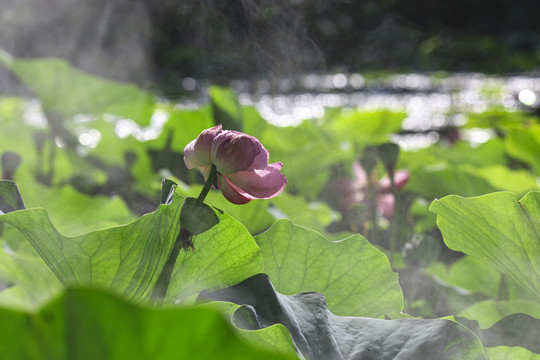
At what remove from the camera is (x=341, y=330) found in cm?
24

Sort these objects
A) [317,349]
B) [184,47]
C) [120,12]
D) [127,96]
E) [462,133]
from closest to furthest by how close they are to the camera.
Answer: [317,349] → [127,96] → [462,133] → [120,12] → [184,47]

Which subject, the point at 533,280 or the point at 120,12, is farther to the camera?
the point at 120,12

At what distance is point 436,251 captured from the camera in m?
0.38

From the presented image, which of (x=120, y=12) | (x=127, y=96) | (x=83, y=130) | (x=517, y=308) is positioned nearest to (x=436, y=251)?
(x=517, y=308)

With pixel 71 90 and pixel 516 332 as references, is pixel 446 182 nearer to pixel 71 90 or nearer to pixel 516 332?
pixel 516 332

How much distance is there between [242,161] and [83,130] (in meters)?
0.63

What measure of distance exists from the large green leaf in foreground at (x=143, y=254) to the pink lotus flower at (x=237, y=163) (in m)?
0.03

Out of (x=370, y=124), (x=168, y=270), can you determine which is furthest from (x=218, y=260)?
(x=370, y=124)

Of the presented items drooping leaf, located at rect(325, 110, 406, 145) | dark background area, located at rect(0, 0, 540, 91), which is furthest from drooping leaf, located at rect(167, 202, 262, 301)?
dark background area, located at rect(0, 0, 540, 91)

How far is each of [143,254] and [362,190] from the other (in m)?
0.32

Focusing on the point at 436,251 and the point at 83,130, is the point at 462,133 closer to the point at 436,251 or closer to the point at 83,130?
the point at 83,130

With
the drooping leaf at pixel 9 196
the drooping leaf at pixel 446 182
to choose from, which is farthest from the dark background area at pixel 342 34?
→ the drooping leaf at pixel 9 196

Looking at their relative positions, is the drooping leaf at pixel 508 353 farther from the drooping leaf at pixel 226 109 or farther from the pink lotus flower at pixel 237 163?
the drooping leaf at pixel 226 109

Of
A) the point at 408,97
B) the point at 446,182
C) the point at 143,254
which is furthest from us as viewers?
the point at 408,97
